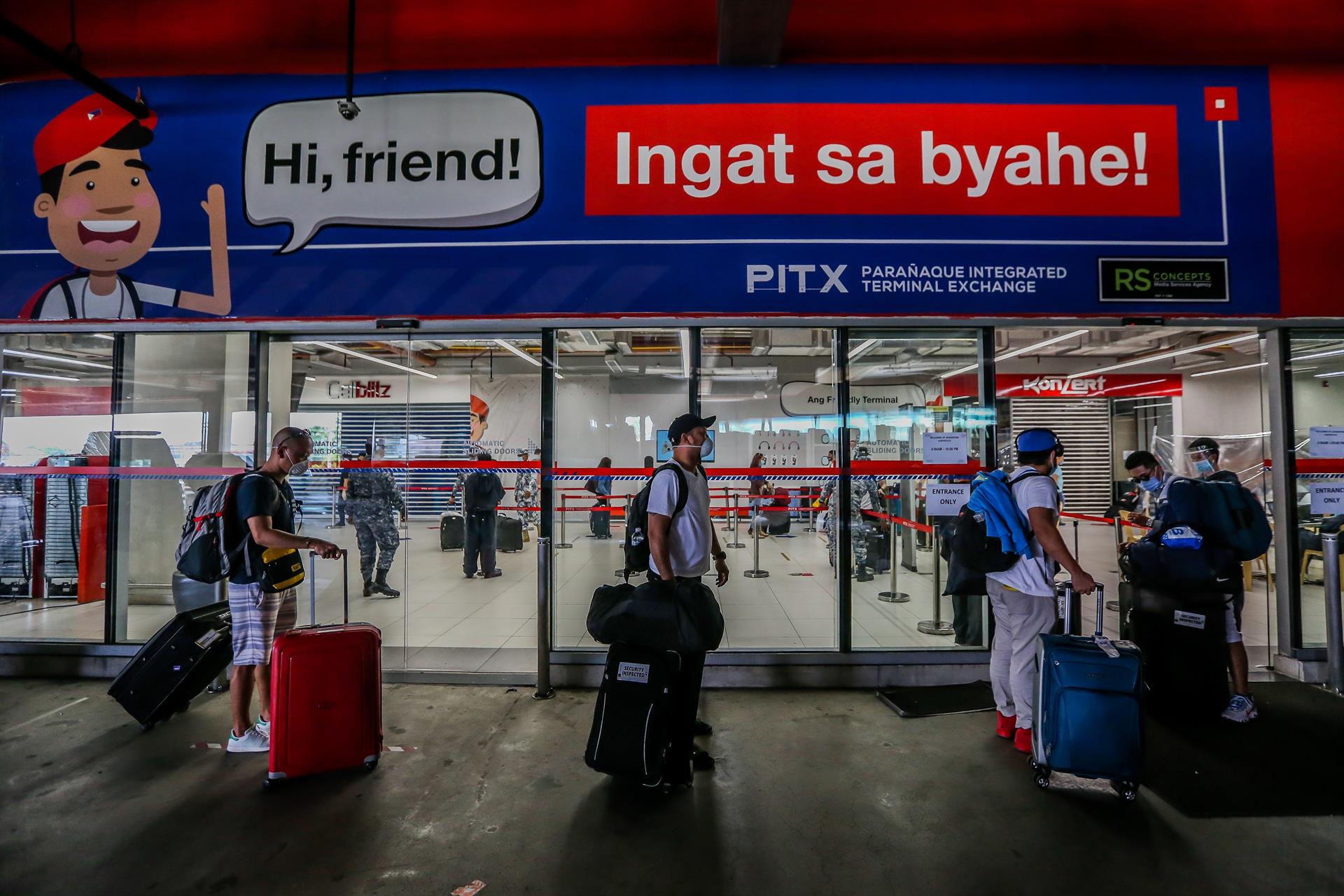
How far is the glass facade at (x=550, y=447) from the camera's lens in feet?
13.9

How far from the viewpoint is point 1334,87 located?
13.3 feet

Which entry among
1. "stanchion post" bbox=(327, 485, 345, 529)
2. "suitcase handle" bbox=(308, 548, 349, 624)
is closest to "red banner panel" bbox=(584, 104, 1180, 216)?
"suitcase handle" bbox=(308, 548, 349, 624)

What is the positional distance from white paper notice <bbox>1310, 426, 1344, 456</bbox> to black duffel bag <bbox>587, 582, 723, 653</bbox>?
4629 mm

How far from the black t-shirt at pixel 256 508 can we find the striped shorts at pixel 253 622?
71 millimetres

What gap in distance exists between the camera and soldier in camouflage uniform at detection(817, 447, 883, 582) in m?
4.31

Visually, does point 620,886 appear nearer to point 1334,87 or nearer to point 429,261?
point 429,261

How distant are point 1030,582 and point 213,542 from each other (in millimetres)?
4058

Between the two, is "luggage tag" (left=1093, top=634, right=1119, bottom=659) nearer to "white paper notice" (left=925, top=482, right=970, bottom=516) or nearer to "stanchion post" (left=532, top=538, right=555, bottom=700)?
"white paper notice" (left=925, top=482, right=970, bottom=516)

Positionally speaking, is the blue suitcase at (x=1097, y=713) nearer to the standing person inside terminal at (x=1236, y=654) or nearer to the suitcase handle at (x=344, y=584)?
the standing person inside terminal at (x=1236, y=654)

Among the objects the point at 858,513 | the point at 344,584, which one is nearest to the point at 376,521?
the point at 344,584

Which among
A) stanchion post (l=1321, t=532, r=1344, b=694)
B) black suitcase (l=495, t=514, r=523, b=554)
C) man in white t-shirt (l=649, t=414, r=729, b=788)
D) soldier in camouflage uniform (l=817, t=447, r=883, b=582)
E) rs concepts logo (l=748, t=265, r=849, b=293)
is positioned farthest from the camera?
black suitcase (l=495, t=514, r=523, b=554)

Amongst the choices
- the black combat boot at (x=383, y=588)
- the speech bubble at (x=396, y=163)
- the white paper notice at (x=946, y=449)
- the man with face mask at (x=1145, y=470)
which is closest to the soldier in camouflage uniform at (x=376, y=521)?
the black combat boot at (x=383, y=588)

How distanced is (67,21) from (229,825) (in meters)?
5.17

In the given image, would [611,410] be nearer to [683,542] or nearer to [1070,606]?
[683,542]
